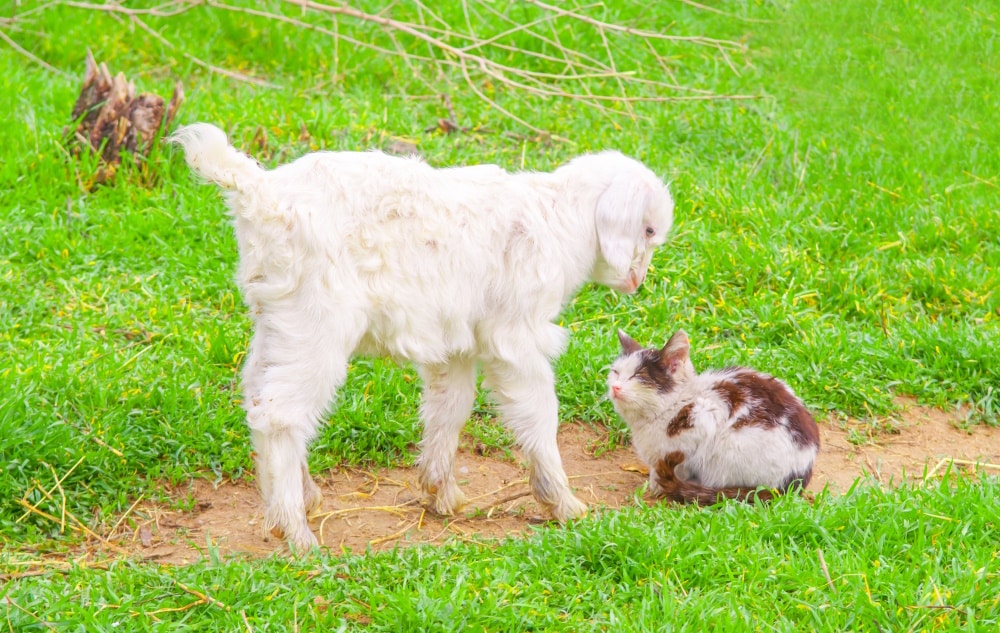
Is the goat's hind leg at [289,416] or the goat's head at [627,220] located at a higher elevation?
the goat's head at [627,220]

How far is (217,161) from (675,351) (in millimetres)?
2242

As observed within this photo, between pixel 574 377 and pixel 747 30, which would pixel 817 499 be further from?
pixel 747 30

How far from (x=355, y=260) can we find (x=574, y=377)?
198 cm

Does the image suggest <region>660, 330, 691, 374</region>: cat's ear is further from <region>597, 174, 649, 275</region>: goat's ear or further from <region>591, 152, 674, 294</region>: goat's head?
<region>597, 174, 649, 275</region>: goat's ear

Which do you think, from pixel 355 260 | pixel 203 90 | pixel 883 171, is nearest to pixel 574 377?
pixel 355 260

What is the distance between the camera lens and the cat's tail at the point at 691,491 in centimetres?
478

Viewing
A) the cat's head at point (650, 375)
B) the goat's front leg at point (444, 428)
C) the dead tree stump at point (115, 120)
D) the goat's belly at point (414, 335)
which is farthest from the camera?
the dead tree stump at point (115, 120)

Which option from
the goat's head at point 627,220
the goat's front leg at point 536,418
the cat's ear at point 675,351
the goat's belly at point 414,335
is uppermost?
the goat's head at point 627,220

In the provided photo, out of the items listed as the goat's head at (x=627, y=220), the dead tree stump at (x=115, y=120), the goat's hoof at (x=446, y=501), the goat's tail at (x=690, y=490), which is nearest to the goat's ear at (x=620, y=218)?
the goat's head at (x=627, y=220)

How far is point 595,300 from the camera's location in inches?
257

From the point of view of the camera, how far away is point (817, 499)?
461cm

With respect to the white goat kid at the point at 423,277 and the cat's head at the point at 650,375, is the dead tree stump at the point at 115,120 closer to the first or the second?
the white goat kid at the point at 423,277

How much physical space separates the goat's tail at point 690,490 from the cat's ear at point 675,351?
415mm

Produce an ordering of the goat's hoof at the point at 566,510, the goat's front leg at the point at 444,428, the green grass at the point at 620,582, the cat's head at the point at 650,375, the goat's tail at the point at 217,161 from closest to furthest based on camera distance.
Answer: the green grass at the point at 620,582, the goat's tail at the point at 217,161, the goat's hoof at the point at 566,510, the goat's front leg at the point at 444,428, the cat's head at the point at 650,375
